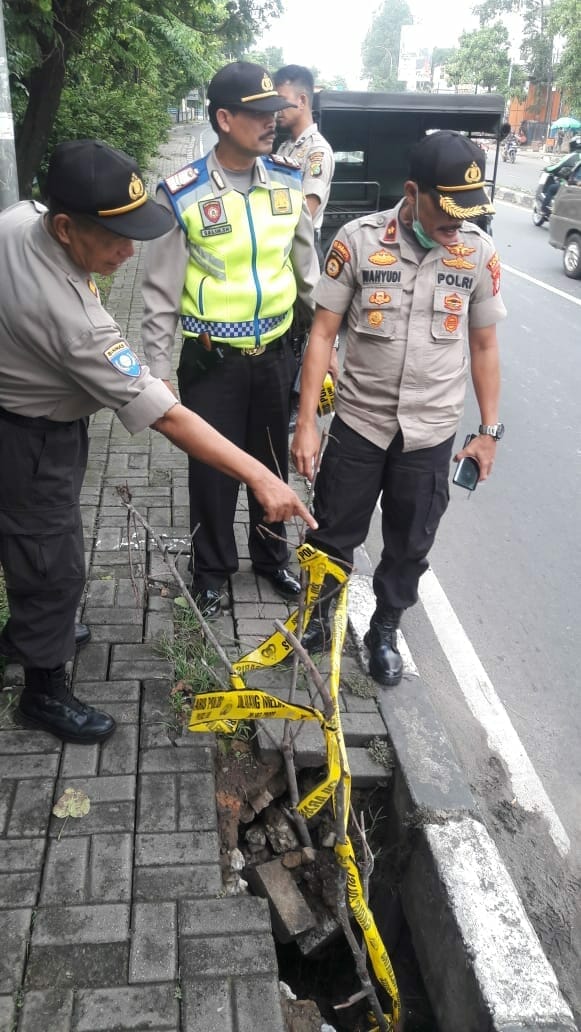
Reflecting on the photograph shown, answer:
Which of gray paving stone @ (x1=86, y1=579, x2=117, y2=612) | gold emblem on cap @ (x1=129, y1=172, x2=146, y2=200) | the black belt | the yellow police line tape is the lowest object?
gray paving stone @ (x1=86, y1=579, x2=117, y2=612)

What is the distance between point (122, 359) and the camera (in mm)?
2117

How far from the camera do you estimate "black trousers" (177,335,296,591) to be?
317cm

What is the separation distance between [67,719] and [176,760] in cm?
36

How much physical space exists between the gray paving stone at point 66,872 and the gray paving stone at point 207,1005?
38 centimetres

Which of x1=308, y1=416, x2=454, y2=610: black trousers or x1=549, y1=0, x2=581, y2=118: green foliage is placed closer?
x1=308, y1=416, x2=454, y2=610: black trousers

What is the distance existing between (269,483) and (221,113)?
1506 mm

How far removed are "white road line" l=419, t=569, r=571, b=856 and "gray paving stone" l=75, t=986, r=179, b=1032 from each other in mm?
1463

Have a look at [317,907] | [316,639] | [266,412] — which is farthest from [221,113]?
[317,907]

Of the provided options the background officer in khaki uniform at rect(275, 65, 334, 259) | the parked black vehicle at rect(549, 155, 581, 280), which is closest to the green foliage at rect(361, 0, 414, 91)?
the parked black vehicle at rect(549, 155, 581, 280)

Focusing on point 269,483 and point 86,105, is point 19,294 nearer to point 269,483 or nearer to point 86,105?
point 269,483

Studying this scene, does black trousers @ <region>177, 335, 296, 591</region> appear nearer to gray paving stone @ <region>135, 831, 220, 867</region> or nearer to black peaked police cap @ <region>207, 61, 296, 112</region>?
black peaked police cap @ <region>207, 61, 296, 112</region>

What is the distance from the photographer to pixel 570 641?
3801 mm

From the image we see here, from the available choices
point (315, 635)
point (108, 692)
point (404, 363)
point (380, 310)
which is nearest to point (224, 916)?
point (108, 692)

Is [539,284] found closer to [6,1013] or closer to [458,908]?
[458,908]
